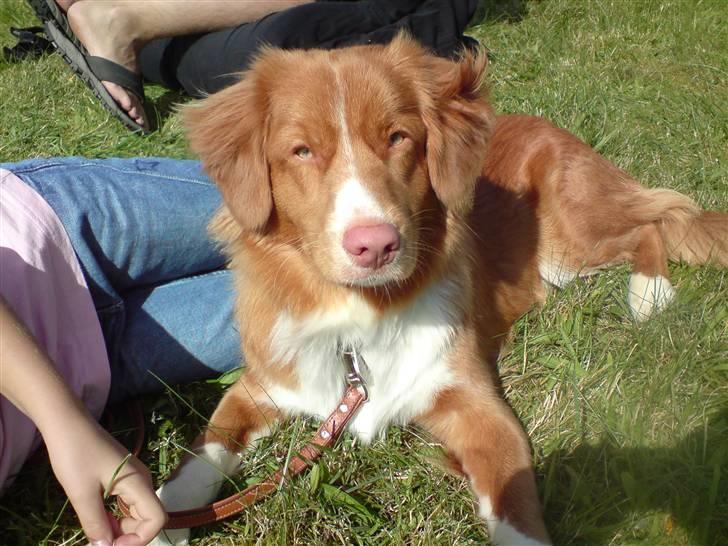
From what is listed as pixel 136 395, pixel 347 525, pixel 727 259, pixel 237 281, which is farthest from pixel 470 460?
pixel 727 259

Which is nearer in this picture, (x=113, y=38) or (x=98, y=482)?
(x=98, y=482)

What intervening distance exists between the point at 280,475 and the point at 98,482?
33.7 inches

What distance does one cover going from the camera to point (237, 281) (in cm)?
310

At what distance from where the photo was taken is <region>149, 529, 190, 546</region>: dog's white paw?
2471 millimetres

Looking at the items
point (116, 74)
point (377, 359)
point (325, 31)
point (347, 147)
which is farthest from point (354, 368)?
point (116, 74)

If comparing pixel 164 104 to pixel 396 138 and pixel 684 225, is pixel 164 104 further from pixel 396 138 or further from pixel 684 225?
pixel 684 225

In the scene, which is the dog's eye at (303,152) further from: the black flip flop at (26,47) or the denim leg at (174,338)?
the black flip flop at (26,47)

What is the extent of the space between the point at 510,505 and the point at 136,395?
1.67 meters

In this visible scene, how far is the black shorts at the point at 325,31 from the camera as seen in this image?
504cm

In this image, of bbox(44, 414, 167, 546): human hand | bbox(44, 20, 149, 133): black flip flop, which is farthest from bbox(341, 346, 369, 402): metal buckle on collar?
bbox(44, 20, 149, 133): black flip flop

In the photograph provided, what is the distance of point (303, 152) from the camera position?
2.65 meters

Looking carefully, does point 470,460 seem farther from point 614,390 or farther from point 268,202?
point 268,202

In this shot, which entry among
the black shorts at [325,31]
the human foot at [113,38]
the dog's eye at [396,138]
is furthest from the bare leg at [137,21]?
the dog's eye at [396,138]

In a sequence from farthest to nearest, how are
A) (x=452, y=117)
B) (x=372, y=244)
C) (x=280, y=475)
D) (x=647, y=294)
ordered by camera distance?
1. (x=647, y=294)
2. (x=452, y=117)
3. (x=280, y=475)
4. (x=372, y=244)
